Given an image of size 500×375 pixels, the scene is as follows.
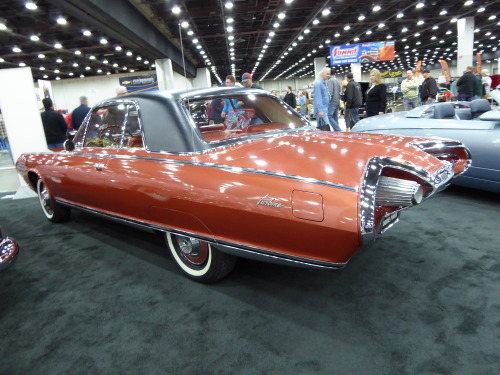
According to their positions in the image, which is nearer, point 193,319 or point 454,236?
point 193,319

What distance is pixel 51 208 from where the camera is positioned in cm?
422

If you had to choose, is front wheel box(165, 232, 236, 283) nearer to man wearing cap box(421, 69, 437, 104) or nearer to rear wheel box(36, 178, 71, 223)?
rear wheel box(36, 178, 71, 223)

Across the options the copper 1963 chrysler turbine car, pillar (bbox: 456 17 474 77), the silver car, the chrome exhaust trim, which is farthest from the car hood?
pillar (bbox: 456 17 474 77)

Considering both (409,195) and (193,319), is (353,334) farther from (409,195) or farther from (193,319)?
(193,319)

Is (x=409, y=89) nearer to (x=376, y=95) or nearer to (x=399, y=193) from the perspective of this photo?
(x=376, y=95)

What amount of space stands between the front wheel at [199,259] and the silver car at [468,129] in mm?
2987

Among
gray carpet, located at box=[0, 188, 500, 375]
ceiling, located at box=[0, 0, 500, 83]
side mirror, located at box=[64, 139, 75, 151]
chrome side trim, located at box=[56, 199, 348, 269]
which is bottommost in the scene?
gray carpet, located at box=[0, 188, 500, 375]

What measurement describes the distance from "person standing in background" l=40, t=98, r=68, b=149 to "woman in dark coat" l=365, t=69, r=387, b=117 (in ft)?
19.8

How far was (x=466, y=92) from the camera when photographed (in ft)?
28.8

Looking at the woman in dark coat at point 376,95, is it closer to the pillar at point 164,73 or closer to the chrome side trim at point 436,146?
the chrome side trim at point 436,146

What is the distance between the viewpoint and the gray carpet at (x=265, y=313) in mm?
1802

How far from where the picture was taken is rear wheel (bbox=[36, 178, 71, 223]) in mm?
4113

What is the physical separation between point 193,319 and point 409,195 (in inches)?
59.0

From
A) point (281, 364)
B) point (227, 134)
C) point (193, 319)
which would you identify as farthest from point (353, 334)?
point (227, 134)
